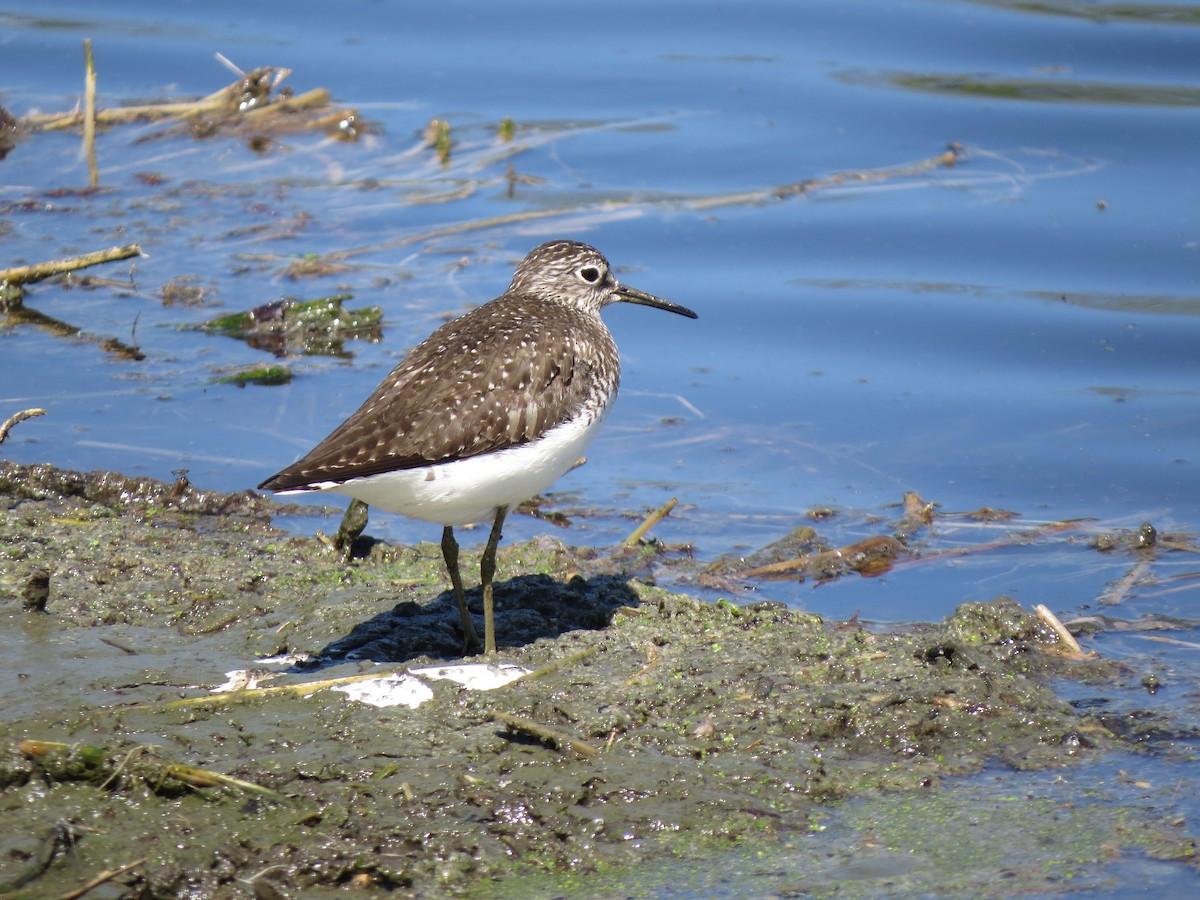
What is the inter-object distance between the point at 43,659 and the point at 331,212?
6.56 m

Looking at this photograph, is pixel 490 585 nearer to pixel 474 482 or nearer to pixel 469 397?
pixel 474 482

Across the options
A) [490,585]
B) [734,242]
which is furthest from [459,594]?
[734,242]

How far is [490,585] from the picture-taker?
617cm

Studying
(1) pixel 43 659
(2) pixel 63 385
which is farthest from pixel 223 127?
(1) pixel 43 659

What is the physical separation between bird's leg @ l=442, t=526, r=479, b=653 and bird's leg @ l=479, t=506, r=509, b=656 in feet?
0.25

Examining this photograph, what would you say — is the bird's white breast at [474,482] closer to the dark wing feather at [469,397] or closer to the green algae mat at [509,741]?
Result: the dark wing feather at [469,397]

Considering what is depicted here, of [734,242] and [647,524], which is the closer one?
[647,524]

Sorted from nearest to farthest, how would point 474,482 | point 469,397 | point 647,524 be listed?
1. point 474,482
2. point 469,397
3. point 647,524

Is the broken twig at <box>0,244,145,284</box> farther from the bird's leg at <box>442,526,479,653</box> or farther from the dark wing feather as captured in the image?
the bird's leg at <box>442,526,479,653</box>

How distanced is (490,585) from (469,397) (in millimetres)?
770

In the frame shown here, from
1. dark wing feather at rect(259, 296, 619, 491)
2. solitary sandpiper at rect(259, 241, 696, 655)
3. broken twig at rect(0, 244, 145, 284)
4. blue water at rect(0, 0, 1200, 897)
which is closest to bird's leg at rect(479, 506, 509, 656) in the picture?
solitary sandpiper at rect(259, 241, 696, 655)

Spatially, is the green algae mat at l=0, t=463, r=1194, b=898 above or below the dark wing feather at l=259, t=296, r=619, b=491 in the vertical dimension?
below

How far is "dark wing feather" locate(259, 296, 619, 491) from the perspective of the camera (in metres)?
5.79

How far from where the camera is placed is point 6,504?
23.9ft
